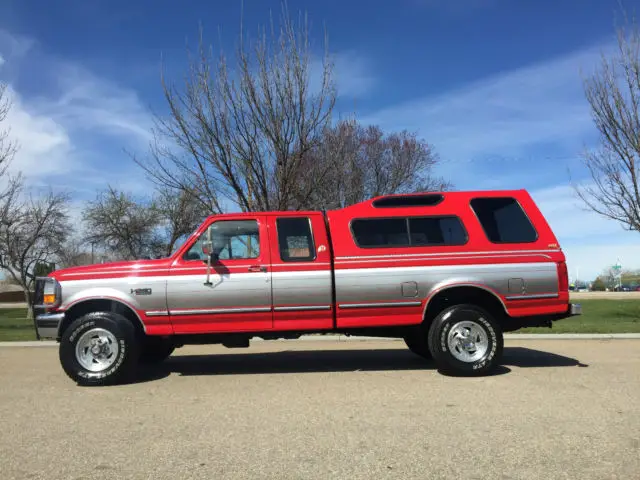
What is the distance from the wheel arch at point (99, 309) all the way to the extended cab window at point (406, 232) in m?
2.97

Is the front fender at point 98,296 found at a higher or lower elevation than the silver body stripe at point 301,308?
higher

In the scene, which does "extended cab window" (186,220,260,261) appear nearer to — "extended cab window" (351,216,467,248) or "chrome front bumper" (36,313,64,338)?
"extended cab window" (351,216,467,248)

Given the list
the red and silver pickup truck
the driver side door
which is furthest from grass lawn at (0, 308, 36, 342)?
the driver side door

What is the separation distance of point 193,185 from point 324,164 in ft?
12.6

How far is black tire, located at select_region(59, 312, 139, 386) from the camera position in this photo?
6242 mm

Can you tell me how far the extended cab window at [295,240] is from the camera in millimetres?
6586

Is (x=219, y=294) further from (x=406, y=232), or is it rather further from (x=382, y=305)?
(x=406, y=232)

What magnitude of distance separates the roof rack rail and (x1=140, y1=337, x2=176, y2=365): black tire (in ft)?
11.0

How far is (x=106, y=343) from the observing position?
6328 millimetres

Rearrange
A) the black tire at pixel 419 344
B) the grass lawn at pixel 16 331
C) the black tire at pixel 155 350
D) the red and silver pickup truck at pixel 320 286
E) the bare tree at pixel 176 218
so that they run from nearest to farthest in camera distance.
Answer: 1. the red and silver pickup truck at pixel 320 286
2. the black tire at pixel 155 350
3. the black tire at pixel 419 344
4. the grass lawn at pixel 16 331
5. the bare tree at pixel 176 218

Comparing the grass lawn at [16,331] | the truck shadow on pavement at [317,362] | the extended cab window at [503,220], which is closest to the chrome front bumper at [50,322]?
the truck shadow on pavement at [317,362]

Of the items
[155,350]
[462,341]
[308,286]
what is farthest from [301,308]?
[155,350]

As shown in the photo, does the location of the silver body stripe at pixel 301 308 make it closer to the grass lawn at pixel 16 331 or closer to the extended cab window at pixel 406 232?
the extended cab window at pixel 406 232

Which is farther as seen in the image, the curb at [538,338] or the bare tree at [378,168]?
the bare tree at [378,168]
